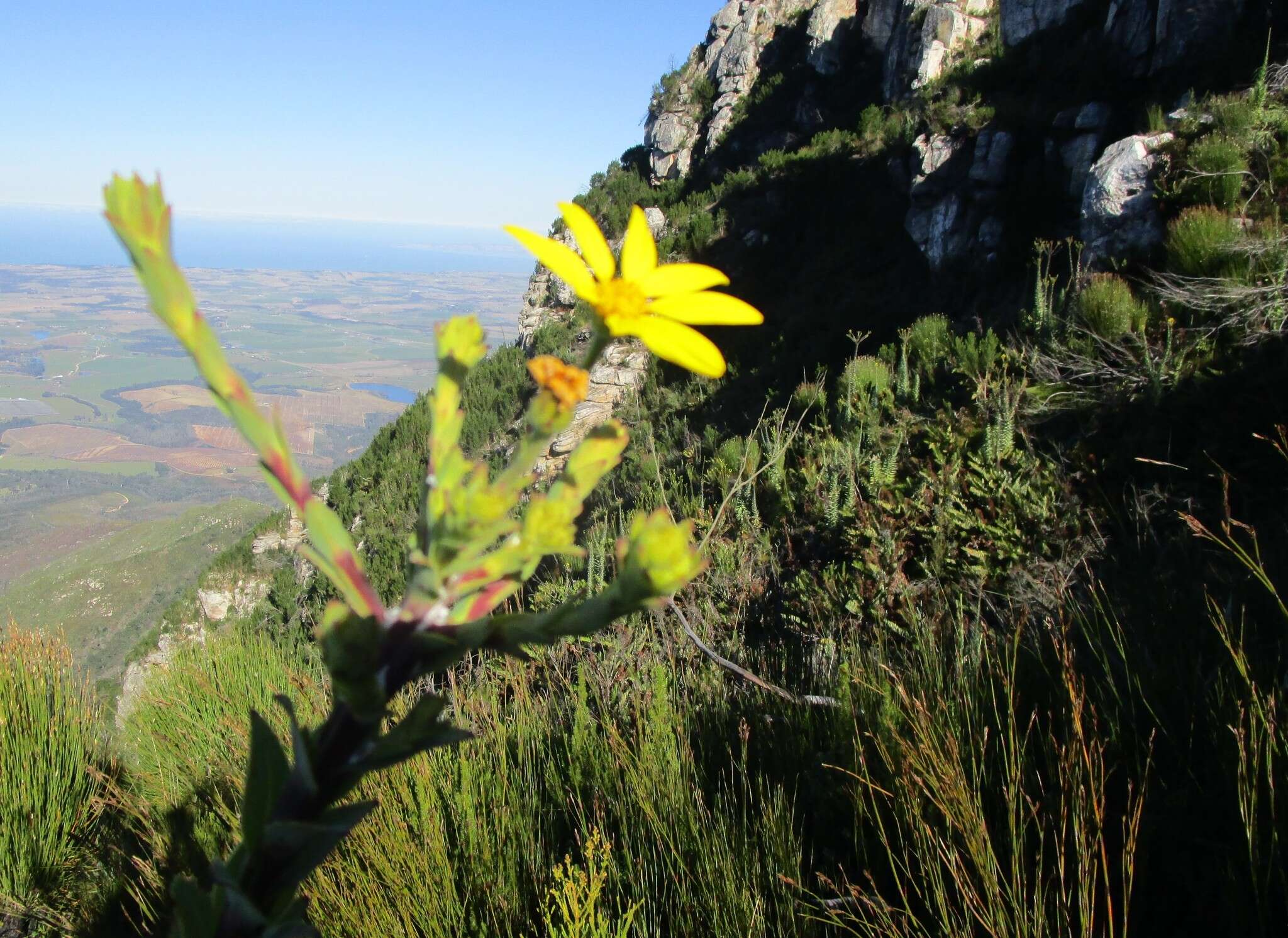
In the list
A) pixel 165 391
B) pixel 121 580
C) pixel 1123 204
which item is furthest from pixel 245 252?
pixel 1123 204

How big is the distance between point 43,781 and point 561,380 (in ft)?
9.08

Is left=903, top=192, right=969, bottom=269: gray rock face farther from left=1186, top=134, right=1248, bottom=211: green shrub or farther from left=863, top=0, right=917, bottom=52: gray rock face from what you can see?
left=863, top=0, right=917, bottom=52: gray rock face

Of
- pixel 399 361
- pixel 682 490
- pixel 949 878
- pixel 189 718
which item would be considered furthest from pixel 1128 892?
pixel 399 361

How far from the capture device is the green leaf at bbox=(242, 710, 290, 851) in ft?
1.96

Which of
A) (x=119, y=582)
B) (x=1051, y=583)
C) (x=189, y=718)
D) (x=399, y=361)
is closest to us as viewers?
(x=189, y=718)

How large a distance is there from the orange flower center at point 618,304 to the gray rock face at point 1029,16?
14.2 metres

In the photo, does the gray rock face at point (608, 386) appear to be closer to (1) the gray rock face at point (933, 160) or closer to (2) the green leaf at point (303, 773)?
(1) the gray rock face at point (933, 160)

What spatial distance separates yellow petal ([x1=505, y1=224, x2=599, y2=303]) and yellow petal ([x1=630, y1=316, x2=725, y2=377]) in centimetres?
5

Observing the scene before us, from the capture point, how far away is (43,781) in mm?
2363

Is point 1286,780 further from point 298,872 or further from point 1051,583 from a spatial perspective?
point 1051,583

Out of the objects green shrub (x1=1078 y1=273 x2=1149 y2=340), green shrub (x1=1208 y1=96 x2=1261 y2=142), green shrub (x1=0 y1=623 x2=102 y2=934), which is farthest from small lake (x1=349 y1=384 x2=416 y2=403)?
green shrub (x1=0 y1=623 x2=102 y2=934)

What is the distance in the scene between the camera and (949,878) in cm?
153

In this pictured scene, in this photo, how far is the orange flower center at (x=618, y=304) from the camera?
66cm

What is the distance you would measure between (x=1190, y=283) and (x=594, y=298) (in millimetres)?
5798
